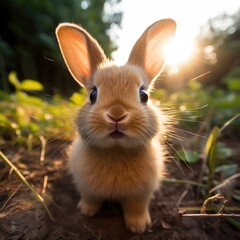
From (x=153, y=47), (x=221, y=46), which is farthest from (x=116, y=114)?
(x=221, y=46)

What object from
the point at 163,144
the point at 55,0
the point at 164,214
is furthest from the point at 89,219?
the point at 55,0

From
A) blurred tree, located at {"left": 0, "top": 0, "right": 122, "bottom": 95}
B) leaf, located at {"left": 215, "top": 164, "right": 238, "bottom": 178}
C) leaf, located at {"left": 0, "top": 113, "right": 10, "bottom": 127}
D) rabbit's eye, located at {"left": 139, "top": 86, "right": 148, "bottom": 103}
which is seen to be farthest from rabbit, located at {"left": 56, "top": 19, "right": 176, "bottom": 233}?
blurred tree, located at {"left": 0, "top": 0, "right": 122, "bottom": 95}

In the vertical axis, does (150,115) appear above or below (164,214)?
above

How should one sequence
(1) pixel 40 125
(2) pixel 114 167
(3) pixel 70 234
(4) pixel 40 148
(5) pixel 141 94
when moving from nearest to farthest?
(3) pixel 70 234, (2) pixel 114 167, (5) pixel 141 94, (4) pixel 40 148, (1) pixel 40 125

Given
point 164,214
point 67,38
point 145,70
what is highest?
point 67,38

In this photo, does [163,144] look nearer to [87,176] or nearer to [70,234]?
[87,176]

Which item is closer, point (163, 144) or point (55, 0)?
point (163, 144)

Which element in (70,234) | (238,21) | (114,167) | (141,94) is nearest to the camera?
(70,234)

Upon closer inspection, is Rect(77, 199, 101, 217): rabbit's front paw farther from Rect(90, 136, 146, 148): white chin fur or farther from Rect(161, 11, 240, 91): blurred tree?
Rect(161, 11, 240, 91): blurred tree

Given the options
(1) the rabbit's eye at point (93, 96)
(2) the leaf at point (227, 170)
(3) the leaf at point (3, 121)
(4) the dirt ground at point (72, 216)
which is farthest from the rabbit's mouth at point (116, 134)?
(3) the leaf at point (3, 121)
